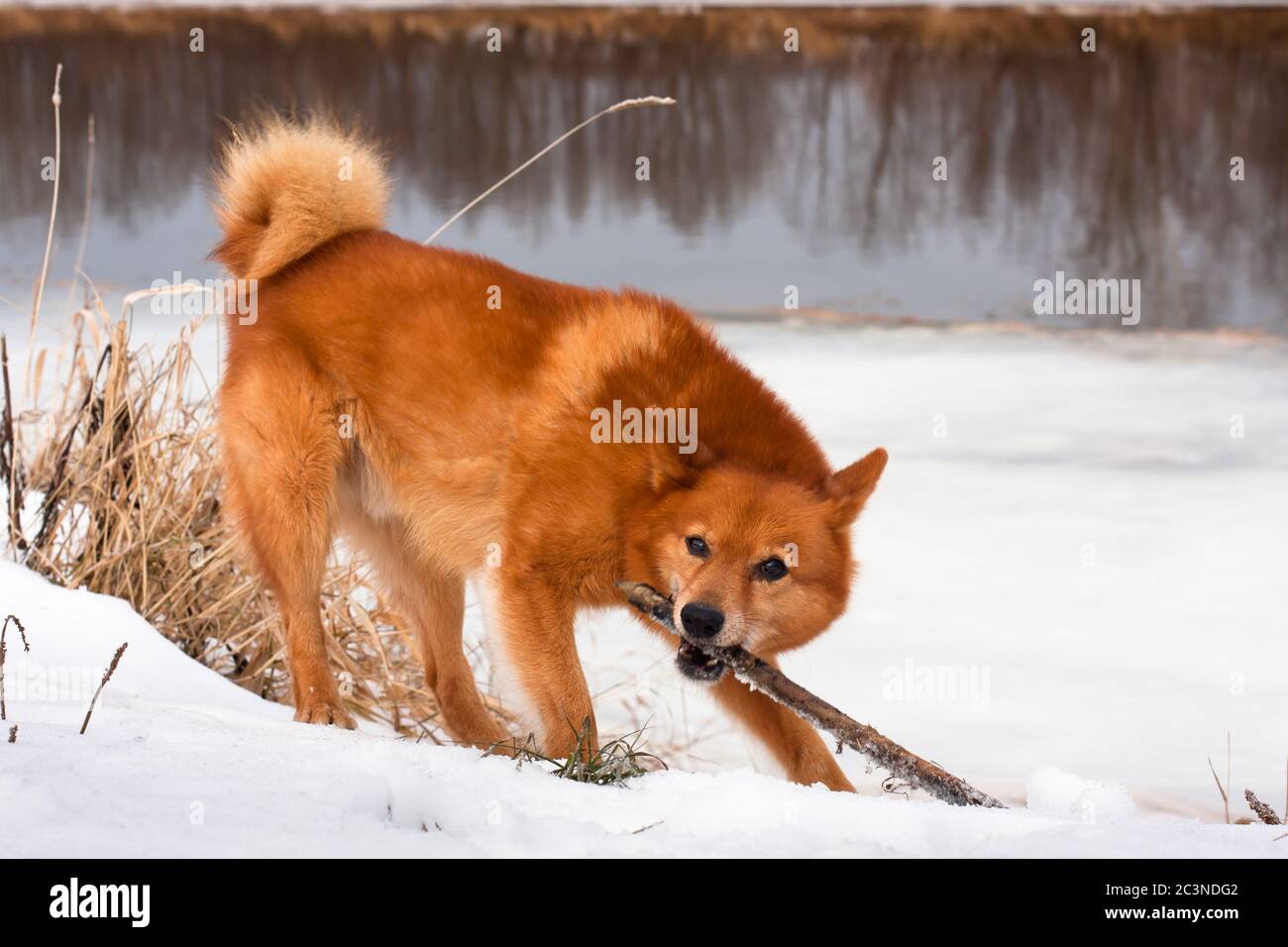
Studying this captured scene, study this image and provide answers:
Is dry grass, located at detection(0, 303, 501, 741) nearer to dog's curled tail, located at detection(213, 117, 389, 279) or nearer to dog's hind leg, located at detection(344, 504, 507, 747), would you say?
dog's hind leg, located at detection(344, 504, 507, 747)

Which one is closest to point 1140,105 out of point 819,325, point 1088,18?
point 1088,18

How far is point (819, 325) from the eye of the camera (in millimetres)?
8617

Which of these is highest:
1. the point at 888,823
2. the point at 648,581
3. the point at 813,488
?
the point at 813,488

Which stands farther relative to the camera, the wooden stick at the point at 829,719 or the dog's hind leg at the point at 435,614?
the dog's hind leg at the point at 435,614

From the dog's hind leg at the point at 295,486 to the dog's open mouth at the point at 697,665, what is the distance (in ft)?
3.35

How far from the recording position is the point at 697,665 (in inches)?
135

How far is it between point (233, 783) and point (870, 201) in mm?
7681

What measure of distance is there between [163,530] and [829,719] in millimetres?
2583

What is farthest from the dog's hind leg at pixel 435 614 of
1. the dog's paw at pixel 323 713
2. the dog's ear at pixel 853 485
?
the dog's ear at pixel 853 485

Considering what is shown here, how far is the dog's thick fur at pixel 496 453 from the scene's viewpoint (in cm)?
349

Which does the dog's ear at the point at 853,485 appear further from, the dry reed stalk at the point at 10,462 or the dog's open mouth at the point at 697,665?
the dry reed stalk at the point at 10,462

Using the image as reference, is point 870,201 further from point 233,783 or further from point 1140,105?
point 233,783

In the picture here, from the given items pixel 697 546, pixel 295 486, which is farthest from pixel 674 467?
pixel 295 486

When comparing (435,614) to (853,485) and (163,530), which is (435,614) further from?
(853,485)
